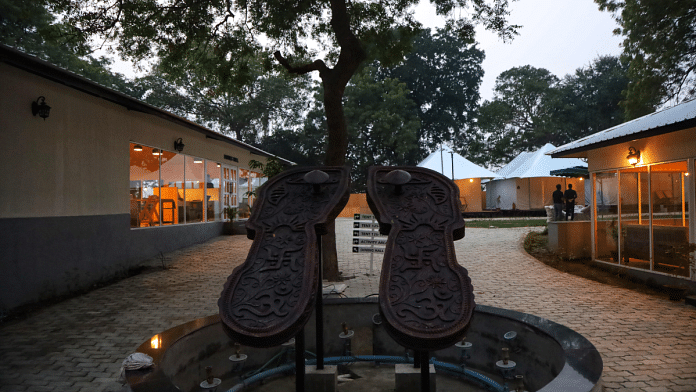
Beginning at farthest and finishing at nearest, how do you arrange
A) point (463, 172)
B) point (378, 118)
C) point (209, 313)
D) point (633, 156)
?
1. point (378, 118)
2. point (463, 172)
3. point (633, 156)
4. point (209, 313)

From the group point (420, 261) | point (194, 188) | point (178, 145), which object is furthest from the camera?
point (194, 188)

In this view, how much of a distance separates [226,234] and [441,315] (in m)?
16.4

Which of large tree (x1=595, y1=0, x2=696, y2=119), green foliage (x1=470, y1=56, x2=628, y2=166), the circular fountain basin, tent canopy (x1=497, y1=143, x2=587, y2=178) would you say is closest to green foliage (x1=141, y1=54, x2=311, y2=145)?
tent canopy (x1=497, y1=143, x2=587, y2=178)

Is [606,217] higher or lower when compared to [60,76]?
lower

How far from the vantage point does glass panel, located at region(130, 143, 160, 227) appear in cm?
1136

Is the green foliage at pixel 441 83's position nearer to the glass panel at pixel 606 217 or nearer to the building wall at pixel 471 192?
the building wall at pixel 471 192

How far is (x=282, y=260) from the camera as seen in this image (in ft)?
9.47

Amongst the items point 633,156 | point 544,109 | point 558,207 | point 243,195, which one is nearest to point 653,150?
point 633,156

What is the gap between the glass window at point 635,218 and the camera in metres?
9.25

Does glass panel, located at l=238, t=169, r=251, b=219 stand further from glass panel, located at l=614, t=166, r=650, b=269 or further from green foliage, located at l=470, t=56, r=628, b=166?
green foliage, located at l=470, t=56, r=628, b=166

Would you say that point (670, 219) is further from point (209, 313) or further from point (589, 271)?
point (209, 313)

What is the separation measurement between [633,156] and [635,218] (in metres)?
1.42

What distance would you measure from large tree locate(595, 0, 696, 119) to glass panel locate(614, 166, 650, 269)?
291 inches

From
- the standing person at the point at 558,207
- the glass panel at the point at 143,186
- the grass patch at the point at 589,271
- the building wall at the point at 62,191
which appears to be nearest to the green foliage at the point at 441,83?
the standing person at the point at 558,207
